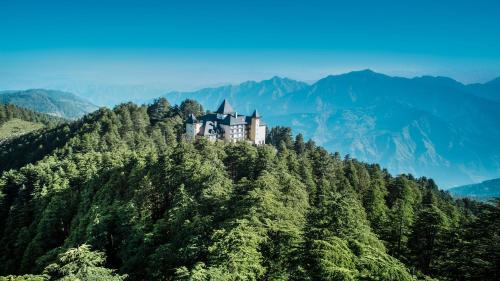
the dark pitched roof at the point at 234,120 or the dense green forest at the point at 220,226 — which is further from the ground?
the dark pitched roof at the point at 234,120

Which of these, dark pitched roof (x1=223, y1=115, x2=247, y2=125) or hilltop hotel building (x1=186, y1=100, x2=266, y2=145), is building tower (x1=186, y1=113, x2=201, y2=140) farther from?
dark pitched roof (x1=223, y1=115, x2=247, y2=125)

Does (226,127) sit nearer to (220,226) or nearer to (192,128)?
(192,128)

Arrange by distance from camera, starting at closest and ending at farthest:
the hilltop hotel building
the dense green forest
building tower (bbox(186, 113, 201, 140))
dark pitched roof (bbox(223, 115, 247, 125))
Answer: the dense green forest → building tower (bbox(186, 113, 201, 140)) → the hilltop hotel building → dark pitched roof (bbox(223, 115, 247, 125))

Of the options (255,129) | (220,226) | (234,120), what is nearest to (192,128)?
(234,120)

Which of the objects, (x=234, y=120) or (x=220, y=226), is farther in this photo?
(x=234, y=120)

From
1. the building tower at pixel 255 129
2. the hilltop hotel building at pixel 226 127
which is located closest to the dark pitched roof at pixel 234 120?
the hilltop hotel building at pixel 226 127

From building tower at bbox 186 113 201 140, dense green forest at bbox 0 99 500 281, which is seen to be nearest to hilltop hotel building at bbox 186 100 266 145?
building tower at bbox 186 113 201 140

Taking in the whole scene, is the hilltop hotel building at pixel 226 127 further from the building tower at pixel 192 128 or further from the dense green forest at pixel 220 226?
the dense green forest at pixel 220 226
